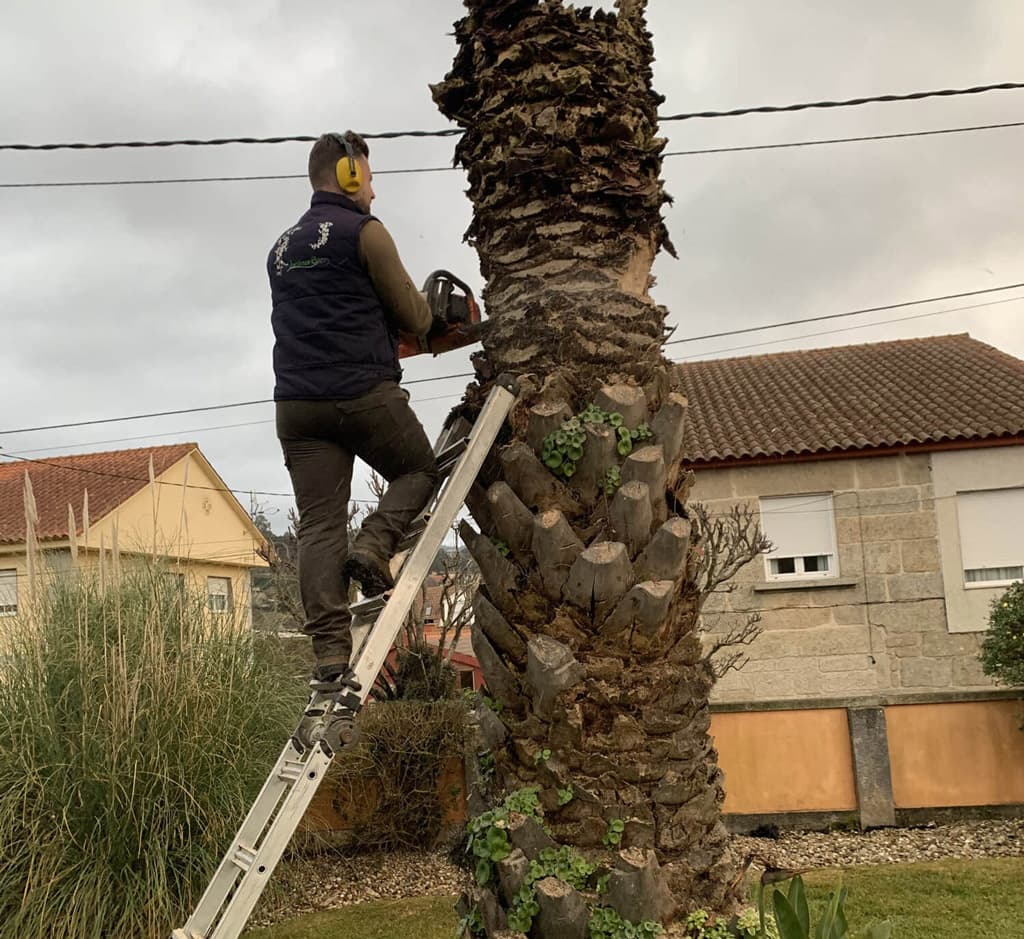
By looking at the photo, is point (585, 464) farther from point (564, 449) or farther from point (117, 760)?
point (117, 760)

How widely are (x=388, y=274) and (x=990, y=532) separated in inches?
524

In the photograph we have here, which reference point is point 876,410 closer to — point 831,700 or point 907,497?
point 907,497

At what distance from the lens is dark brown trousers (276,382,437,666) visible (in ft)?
10.7

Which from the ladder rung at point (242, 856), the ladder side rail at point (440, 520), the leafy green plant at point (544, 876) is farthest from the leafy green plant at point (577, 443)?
the ladder rung at point (242, 856)

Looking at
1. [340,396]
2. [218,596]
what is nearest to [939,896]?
[218,596]

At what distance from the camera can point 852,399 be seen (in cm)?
1612

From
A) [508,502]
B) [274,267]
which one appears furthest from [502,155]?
[508,502]

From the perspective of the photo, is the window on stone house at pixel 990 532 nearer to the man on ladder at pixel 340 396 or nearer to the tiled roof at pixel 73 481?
the man on ladder at pixel 340 396

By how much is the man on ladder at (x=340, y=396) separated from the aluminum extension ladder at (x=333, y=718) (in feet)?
0.30

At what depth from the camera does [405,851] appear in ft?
30.9

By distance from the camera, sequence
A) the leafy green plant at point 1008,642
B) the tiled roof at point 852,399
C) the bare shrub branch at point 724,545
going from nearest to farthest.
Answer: the leafy green plant at point 1008,642 < the bare shrub branch at point 724,545 < the tiled roof at point 852,399

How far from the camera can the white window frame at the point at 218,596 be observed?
7.52 metres

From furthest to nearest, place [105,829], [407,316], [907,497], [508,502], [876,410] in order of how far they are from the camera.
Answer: [876,410]
[907,497]
[105,829]
[407,316]
[508,502]

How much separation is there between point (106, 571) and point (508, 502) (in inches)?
194
